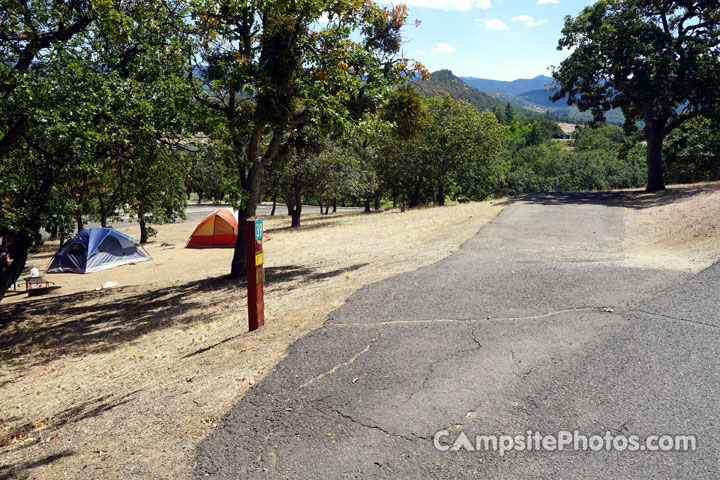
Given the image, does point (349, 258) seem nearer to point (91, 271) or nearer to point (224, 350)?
point (224, 350)

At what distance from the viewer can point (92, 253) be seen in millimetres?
18172

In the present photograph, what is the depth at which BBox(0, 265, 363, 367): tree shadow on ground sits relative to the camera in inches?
356

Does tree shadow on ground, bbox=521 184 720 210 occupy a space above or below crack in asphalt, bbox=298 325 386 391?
above

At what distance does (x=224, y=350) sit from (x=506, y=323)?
12.3ft

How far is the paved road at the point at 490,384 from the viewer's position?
127 inches

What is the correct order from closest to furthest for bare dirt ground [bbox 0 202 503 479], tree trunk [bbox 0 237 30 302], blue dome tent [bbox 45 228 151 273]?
bare dirt ground [bbox 0 202 503 479]
tree trunk [bbox 0 237 30 302]
blue dome tent [bbox 45 228 151 273]

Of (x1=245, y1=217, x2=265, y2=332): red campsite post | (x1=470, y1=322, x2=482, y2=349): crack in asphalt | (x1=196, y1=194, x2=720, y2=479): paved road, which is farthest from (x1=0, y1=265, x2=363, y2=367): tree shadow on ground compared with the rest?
(x1=470, y1=322, x2=482, y2=349): crack in asphalt

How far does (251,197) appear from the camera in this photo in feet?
39.5

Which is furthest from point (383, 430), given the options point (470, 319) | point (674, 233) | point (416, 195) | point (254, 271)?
point (416, 195)

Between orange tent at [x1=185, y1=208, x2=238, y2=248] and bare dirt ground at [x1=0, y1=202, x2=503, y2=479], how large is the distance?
5.32 metres

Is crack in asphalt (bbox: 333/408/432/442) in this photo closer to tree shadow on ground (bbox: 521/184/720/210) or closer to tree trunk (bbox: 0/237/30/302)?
tree trunk (bbox: 0/237/30/302)

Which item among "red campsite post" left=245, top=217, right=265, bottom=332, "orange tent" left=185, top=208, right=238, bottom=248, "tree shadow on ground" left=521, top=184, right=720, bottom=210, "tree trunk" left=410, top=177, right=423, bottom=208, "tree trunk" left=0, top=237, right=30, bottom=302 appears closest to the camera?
"red campsite post" left=245, top=217, right=265, bottom=332

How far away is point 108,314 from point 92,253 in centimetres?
836

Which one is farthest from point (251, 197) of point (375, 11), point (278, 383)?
point (278, 383)
